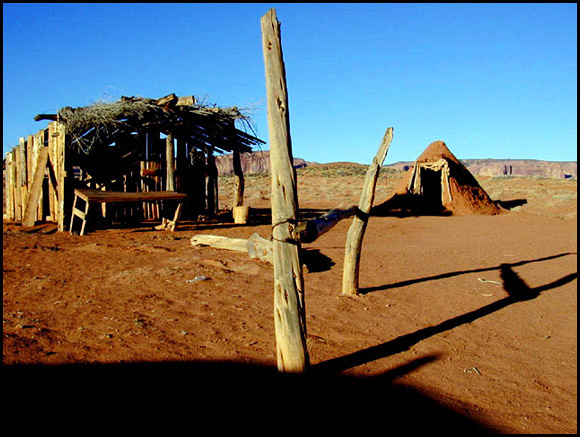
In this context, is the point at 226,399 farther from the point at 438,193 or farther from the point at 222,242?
the point at 438,193

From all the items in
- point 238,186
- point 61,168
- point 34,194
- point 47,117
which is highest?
point 47,117

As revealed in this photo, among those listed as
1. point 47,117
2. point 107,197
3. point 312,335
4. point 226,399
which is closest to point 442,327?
point 312,335

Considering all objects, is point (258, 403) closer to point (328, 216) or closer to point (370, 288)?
point (328, 216)

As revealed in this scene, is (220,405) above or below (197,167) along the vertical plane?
below

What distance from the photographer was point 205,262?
768cm

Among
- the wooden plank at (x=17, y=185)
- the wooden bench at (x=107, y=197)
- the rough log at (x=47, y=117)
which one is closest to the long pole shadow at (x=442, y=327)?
the wooden bench at (x=107, y=197)

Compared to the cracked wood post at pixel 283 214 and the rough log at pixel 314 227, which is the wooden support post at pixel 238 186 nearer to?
the rough log at pixel 314 227

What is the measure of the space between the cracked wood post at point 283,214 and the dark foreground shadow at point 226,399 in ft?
0.85

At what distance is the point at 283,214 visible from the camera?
350 centimetres

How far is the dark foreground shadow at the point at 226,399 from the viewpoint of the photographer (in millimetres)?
2957

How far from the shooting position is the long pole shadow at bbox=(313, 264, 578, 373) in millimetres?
4055

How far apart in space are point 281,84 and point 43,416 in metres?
2.54

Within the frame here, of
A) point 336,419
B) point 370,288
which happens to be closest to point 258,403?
point 336,419

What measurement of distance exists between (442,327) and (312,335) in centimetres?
146
